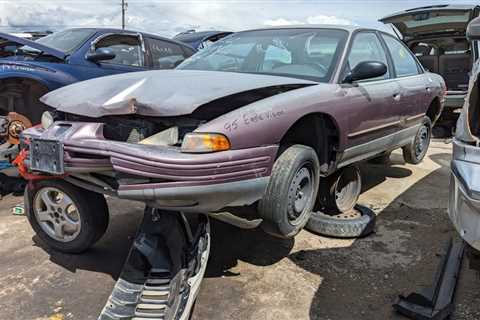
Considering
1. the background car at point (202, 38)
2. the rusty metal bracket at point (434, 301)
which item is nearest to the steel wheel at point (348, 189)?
the rusty metal bracket at point (434, 301)

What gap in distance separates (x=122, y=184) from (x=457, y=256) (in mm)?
2378

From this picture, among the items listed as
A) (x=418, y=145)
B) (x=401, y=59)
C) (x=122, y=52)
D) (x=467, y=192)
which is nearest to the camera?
(x=467, y=192)

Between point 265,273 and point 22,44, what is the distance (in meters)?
3.58

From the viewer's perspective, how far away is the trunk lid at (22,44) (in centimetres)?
467

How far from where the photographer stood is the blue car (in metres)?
4.76

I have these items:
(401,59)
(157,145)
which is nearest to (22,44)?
(157,145)

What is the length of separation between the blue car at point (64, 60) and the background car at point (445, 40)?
13.3 ft

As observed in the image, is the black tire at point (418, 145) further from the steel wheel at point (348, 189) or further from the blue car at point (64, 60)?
the blue car at point (64, 60)

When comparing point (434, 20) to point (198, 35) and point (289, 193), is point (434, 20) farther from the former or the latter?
point (289, 193)

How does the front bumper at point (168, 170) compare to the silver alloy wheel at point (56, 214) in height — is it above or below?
above

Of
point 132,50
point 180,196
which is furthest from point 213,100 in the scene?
point 132,50

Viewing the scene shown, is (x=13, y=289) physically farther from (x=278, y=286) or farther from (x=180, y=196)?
(x=278, y=286)

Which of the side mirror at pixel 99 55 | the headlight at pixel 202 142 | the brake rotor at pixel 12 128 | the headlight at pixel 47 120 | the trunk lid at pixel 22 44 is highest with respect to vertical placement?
the trunk lid at pixel 22 44

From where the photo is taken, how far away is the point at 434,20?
293 inches
